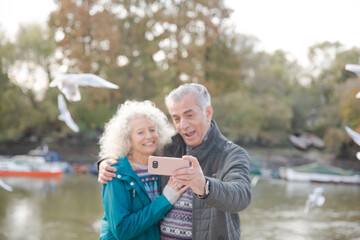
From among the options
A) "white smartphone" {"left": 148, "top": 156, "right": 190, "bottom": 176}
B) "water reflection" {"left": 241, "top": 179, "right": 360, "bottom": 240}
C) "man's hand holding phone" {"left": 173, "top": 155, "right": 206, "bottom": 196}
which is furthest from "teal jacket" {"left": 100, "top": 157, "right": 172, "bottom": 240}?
"water reflection" {"left": 241, "top": 179, "right": 360, "bottom": 240}

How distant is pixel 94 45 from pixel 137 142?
763 inches

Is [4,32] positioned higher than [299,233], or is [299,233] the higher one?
[4,32]

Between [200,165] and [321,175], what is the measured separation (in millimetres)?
18019

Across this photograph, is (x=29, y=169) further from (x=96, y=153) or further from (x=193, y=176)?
(x=193, y=176)

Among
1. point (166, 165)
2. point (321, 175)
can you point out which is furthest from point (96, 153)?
point (166, 165)

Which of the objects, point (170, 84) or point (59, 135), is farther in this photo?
point (59, 135)

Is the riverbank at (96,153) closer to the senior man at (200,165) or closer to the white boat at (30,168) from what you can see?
the white boat at (30,168)

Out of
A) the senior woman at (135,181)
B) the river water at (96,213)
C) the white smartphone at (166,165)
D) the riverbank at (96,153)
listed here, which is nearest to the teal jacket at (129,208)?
the senior woman at (135,181)

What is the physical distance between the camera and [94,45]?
20672mm

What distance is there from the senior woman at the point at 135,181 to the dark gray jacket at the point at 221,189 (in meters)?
0.15

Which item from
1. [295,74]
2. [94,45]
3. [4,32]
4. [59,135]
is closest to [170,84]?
[94,45]

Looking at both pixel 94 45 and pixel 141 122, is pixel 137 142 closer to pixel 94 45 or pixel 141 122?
pixel 141 122

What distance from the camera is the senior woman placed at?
203 cm

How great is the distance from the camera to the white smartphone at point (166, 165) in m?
1.64
